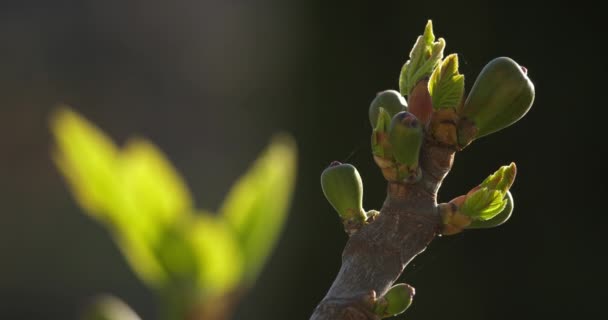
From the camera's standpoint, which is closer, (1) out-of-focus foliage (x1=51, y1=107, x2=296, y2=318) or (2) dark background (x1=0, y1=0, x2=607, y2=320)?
(1) out-of-focus foliage (x1=51, y1=107, x2=296, y2=318)

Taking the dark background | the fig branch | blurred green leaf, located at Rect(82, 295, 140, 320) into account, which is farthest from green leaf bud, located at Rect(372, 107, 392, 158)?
the dark background

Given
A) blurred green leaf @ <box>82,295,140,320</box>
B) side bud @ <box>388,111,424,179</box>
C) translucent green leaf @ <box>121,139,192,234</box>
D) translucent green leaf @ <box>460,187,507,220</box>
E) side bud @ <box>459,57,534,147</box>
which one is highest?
translucent green leaf @ <box>121,139,192,234</box>

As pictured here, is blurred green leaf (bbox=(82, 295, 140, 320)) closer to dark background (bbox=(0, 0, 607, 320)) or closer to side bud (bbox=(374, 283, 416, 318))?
side bud (bbox=(374, 283, 416, 318))

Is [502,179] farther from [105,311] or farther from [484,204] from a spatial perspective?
[105,311]

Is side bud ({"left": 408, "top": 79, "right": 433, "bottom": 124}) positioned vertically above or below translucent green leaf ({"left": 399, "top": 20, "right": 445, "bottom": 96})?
below

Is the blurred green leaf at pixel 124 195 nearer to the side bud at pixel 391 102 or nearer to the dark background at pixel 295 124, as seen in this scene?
the side bud at pixel 391 102

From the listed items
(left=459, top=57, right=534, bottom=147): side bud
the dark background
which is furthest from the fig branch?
the dark background

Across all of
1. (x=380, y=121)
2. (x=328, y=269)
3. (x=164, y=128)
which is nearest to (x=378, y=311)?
(x=380, y=121)
